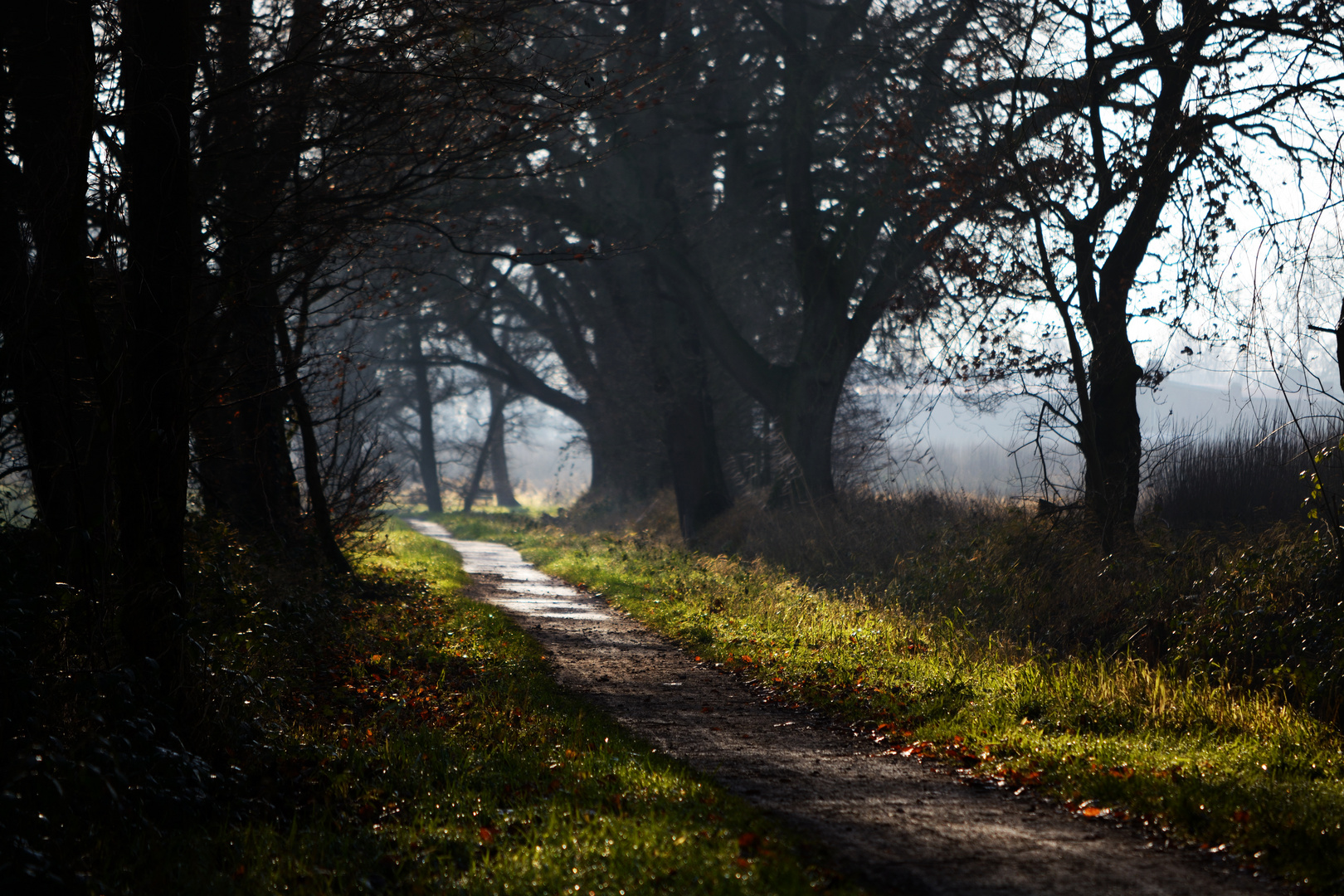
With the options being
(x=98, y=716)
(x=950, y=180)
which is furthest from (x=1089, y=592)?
(x=98, y=716)

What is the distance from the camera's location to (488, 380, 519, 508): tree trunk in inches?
1770

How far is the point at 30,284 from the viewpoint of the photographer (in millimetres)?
5281

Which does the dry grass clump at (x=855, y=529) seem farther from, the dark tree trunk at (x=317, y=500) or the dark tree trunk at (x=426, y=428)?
the dark tree trunk at (x=426, y=428)

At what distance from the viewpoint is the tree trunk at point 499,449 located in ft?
148

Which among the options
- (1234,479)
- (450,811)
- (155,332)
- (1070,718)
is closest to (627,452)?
(1234,479)

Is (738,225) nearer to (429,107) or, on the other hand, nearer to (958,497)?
(958,497)

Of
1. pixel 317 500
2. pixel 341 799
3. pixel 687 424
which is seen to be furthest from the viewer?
pixel 687 424

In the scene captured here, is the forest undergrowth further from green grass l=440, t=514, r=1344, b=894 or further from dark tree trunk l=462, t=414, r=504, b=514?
dark tree trunk l=462, t=414, r=504, b=514

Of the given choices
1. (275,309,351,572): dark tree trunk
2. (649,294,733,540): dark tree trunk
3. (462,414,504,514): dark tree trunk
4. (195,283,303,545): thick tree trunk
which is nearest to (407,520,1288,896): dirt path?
(195,283,303,545): thick tree trunk

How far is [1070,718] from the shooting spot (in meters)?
6.74

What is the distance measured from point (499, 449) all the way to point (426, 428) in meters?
6.54

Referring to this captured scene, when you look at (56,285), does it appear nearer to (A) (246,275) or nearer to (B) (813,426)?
(A) (246,275)

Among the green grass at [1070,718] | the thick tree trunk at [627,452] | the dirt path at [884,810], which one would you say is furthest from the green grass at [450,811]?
the thick tree trunk at [627,452]

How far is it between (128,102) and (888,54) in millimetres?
11622
